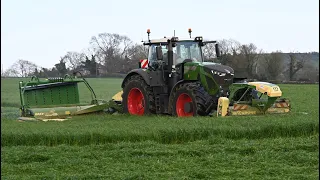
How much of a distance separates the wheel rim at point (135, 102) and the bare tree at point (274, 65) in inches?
756

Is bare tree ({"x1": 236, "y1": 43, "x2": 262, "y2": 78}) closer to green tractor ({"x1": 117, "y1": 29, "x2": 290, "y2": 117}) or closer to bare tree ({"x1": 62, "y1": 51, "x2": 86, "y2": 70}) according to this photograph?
bare tree ({"x1": 62, "y1": 51, "x2": 86, "y2": 70})

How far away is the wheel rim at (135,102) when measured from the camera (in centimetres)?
1382

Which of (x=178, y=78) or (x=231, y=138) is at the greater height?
(x=178, y=78)

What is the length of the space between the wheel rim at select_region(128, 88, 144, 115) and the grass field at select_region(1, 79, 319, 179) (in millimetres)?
3406

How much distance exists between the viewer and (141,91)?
13.3 metres

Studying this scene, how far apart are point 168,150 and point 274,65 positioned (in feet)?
82.9

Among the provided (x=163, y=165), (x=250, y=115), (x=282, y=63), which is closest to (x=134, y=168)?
(x=163, y=165)

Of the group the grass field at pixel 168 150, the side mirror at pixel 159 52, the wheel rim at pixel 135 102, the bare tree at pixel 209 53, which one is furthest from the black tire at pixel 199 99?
the wheel rim at pixel 135 102

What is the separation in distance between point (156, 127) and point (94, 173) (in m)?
3.52

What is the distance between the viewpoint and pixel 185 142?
884 centimetres

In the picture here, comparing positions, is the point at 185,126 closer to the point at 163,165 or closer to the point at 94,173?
the point at 163,165

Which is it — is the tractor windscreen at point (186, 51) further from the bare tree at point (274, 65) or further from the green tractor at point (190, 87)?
the bare tree at point (274, 65)

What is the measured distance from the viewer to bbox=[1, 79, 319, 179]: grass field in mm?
6035


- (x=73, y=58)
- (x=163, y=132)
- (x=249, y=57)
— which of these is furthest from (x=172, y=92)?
(x=249, y=57)
